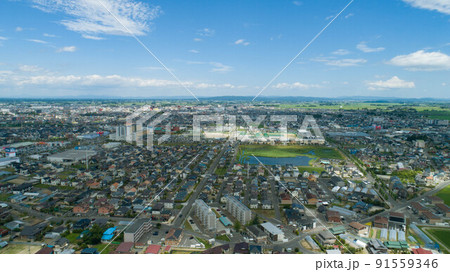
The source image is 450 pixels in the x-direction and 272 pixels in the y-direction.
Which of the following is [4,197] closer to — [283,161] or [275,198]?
[275,198]

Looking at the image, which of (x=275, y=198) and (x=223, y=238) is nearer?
(x=223, y=238)

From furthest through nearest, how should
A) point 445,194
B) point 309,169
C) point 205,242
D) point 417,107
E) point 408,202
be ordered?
point 417,107, point 309,169, point 445,194, point 408,202, point 205,242

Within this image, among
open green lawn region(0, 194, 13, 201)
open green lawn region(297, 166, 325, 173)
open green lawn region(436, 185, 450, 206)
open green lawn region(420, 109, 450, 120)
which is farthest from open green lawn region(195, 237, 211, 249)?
open green lawn region(420, 109, 450, 120)

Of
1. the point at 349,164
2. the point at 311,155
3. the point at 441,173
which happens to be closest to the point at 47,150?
the point at 311,155

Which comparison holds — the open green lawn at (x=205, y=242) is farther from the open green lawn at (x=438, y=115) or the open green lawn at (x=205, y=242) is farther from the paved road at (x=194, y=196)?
the open green lawn at (x=438, y=115)

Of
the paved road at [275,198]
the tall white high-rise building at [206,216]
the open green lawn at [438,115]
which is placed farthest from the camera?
the open green lawn at [438,115]

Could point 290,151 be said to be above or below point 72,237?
above

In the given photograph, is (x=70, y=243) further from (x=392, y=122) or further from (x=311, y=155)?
(x=392, y=122)

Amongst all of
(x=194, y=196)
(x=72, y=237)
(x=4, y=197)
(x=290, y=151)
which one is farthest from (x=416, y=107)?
(x=4, y=197)

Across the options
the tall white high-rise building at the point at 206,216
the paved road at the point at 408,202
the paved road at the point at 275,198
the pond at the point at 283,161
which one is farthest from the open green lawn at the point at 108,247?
the pond at the point at 283,161
